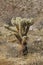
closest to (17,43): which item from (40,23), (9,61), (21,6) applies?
(9,61)

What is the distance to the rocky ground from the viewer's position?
18.7 ft

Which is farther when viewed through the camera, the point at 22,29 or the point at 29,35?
the point at 29,35

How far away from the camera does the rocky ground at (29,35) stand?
5715 mm

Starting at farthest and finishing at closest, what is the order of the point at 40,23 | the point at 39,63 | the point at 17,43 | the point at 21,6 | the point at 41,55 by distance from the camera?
the point at 21,6
the point at 40,23
the point at 17,43
the point at 41,55
the point at 39,63

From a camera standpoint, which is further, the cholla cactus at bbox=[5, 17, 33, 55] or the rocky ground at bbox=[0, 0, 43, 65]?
the cholla cactus at bbox=[5, 17, 33, 55]

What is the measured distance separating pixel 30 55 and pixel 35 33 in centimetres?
162

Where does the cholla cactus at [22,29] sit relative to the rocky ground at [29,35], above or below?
above

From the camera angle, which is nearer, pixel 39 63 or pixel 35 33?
pixel 39 63

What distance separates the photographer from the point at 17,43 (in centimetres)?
654

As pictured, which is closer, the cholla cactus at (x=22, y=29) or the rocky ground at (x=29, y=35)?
the rocky ground at (x=29, y=35)

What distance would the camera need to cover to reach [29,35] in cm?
732

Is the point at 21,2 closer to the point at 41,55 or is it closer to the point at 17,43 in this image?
the point at 17,43

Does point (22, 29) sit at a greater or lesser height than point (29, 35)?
greater

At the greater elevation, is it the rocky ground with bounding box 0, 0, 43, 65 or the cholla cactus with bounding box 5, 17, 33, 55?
the cholla cactus with bounding box 5, 17, 33, 55
